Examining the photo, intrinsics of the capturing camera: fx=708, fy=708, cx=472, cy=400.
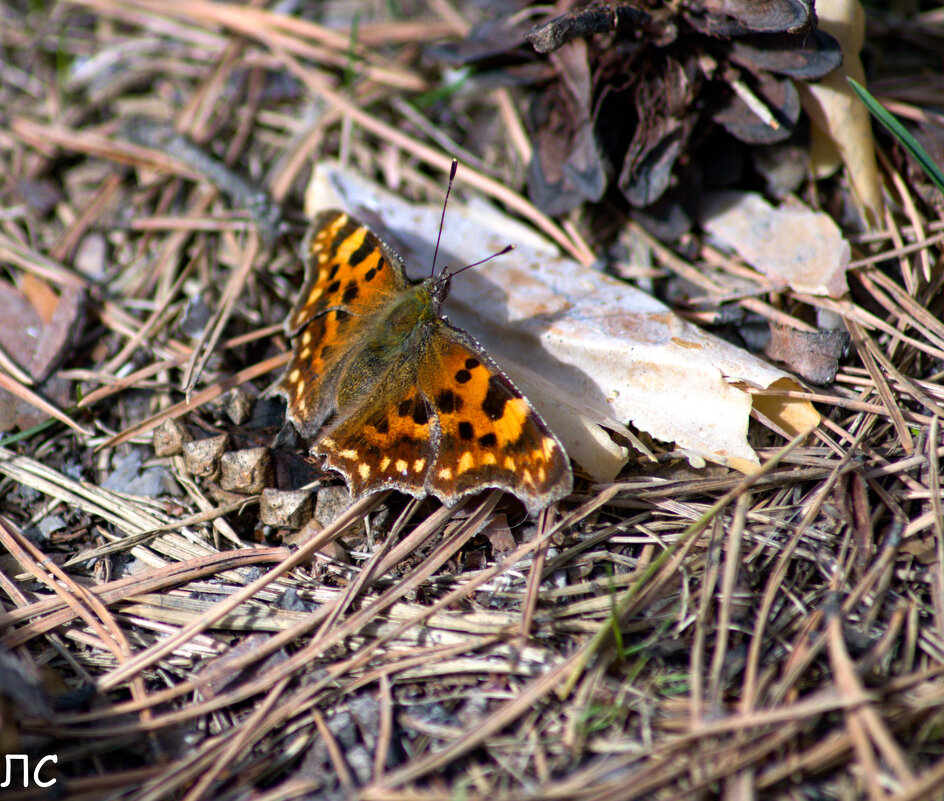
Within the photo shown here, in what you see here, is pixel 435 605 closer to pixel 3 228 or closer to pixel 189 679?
pixel 189 679

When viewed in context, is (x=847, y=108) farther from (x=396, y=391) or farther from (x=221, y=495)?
(x=221, y=495)

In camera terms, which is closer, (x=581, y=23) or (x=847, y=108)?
(x=581, y=23)

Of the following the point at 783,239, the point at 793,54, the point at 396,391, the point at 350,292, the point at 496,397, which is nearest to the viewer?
the point at 496,397

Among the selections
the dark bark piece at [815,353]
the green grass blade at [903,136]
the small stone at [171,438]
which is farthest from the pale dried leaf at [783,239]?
the small stone at [171,438]

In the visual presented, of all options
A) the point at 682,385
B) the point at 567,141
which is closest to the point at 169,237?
the point at 567,141

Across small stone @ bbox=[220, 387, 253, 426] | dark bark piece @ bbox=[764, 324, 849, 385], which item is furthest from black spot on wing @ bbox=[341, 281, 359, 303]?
dark bark piece @ bbox=[764, 324, 849, 385]

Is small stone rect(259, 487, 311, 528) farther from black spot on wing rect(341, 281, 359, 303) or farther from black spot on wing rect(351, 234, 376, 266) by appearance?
black spot on wing rect(351, 234, 376, 266)

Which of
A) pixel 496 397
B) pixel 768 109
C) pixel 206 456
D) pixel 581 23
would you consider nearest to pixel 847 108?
pixel 768 109
